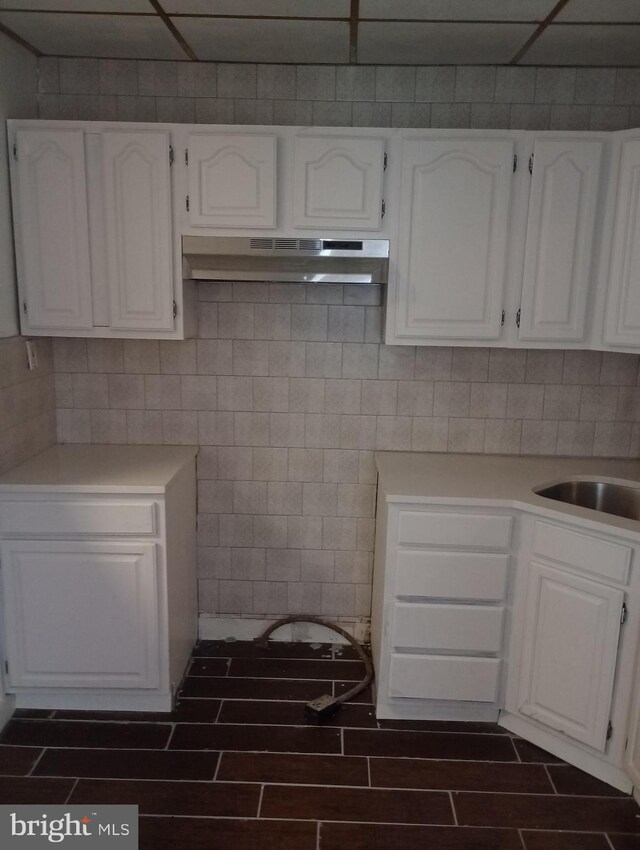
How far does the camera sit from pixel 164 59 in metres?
2.66

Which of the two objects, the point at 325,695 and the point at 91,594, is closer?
the point at 91,594

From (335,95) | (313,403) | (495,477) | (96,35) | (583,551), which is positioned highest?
(96,35)

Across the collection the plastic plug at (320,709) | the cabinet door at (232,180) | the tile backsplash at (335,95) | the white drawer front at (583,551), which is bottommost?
the plastic plug at (320,709)

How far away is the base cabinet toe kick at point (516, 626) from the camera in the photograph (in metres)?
2.20

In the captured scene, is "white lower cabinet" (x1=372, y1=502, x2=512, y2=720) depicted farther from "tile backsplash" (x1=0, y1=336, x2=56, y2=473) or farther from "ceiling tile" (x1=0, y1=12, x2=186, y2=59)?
"ceiling tile" (x1=0, y1=12, x2=186, y2=59)

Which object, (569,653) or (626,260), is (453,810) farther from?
(626,260)

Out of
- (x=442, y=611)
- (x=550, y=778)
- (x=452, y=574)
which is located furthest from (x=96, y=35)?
(x=550, y=778)

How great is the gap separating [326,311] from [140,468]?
3.39 feet

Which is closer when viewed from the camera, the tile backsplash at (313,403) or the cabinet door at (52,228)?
the cabinet door at (52,228)

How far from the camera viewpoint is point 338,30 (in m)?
2.31

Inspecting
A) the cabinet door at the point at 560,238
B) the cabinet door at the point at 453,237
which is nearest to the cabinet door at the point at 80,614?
the cabinet door at the point at 453,237

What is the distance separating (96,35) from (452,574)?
2384 mm

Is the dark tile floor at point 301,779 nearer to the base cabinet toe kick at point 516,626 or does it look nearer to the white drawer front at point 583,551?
the base cabinet toe kick at point 516,626

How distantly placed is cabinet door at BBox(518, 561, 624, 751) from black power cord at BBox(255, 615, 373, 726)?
2.15ft
